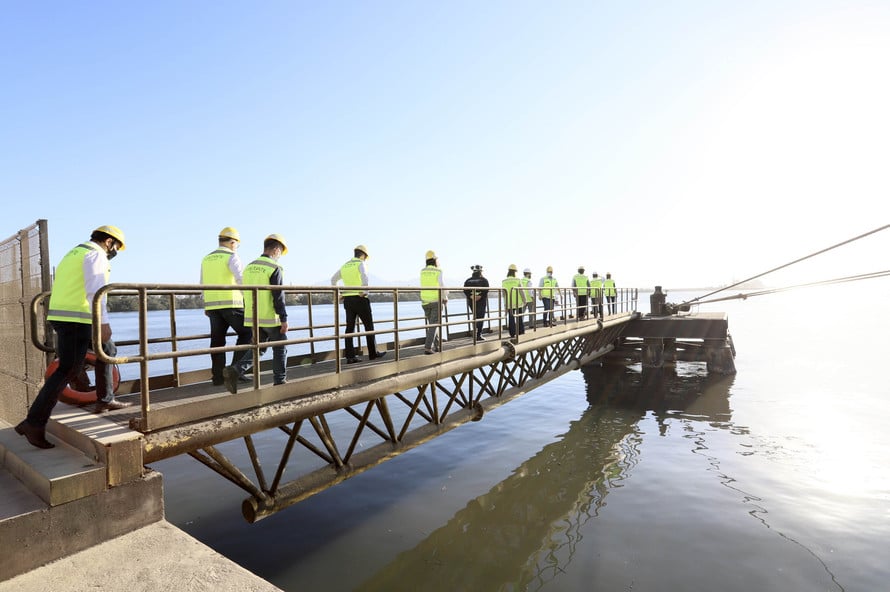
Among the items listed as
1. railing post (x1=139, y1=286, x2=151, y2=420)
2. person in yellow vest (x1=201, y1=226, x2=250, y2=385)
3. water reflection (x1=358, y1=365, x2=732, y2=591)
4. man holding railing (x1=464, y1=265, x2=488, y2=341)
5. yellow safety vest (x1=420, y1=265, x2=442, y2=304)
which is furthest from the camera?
man holding railing (x1=464, y1=265, x2=488, y2=341)

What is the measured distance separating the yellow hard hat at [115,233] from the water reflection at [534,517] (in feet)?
18.1

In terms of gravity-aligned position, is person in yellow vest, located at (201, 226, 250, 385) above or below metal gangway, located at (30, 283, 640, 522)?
above

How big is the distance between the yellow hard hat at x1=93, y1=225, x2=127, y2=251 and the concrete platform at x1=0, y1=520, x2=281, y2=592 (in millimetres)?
2884

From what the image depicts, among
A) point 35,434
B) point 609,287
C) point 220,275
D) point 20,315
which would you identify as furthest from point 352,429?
point 609,287

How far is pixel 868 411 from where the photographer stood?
16.7 m

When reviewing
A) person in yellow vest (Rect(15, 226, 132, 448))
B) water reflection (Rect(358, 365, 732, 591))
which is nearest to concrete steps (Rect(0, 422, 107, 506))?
person in yellow vest (Rect(15, 226, 132, 448))

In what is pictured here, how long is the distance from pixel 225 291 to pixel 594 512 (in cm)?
784

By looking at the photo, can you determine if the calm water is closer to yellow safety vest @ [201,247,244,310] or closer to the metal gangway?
the metal gangway

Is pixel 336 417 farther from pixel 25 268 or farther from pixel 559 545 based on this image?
pixel 25 268

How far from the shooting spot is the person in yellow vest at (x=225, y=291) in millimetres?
5457

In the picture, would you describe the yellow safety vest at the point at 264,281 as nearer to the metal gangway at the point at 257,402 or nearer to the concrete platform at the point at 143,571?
the metal gangway at the point at 257,402

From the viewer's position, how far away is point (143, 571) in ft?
9.91

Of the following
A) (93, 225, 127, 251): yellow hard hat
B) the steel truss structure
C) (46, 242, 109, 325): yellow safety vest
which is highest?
(93, 225, 127, 251): yellow hard hat

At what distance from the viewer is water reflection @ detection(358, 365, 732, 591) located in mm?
6625
